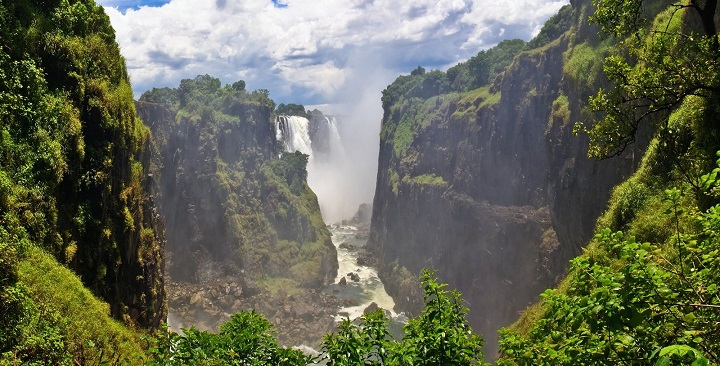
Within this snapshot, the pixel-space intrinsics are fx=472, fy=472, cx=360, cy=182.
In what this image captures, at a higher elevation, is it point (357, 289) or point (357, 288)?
point (357, 288)

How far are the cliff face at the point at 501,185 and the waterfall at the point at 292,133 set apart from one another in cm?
2310

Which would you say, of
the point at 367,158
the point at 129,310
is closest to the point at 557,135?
the point at 129,310

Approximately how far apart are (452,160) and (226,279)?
1568 inches

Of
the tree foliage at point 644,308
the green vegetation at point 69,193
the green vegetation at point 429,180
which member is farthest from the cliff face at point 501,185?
the green vegetation at point 69,193

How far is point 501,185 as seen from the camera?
64562 mm

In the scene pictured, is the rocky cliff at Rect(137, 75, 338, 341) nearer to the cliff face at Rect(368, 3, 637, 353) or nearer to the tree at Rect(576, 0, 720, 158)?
the cliff face at Rect(368, 3, 637, 353)

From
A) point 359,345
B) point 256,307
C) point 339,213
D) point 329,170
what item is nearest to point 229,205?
point 256,307

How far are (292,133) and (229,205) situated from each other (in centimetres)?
3206

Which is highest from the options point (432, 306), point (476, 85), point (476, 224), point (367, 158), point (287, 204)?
point (367, 158)

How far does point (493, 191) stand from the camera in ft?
217

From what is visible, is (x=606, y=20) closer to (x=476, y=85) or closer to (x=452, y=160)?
(x=452, y=160)

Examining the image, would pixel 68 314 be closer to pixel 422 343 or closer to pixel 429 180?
pixel 422 343

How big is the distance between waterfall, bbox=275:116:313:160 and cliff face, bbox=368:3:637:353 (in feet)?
75.8

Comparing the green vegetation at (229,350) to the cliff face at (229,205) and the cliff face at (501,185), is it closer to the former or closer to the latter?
the cliff face at (501,185)
